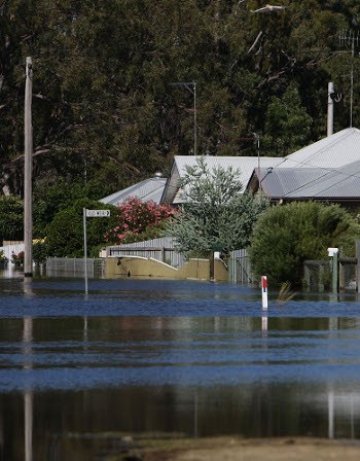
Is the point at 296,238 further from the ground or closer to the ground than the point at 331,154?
closer to the ground

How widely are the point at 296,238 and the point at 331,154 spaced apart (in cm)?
2791

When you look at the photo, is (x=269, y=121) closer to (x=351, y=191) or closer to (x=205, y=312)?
(x=351, y=191)

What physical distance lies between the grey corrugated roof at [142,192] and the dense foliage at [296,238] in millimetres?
37129

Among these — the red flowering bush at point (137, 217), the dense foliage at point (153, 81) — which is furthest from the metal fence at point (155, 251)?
the dense foliage at point (153, 81)

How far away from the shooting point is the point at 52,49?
9312cm

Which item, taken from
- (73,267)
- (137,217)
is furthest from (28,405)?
(137,217)

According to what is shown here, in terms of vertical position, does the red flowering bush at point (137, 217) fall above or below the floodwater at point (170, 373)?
above

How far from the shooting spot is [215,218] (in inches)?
2283

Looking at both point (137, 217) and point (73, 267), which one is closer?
point (73, 267)

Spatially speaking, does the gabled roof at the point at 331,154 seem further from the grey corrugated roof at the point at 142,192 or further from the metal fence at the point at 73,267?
the grey corrugated roof at the point at 142,192

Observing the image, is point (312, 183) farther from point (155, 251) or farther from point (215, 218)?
point (215, 218)

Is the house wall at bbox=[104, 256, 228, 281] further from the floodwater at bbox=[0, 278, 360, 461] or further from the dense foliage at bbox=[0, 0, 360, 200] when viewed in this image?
the dense foliage at bbox=[0, 0, 360, 200]

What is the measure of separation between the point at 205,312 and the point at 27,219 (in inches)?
1119

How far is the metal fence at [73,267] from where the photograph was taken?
214 ft
